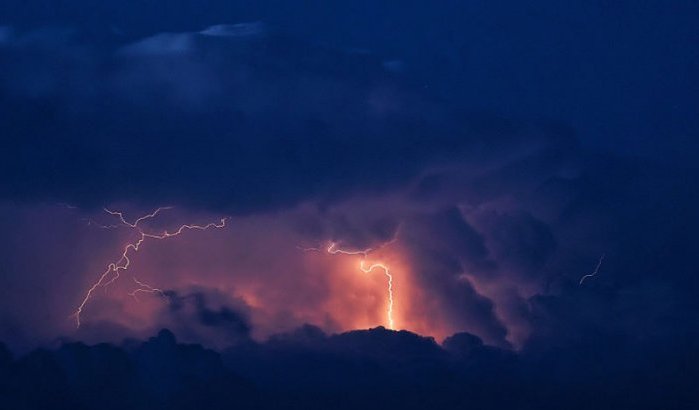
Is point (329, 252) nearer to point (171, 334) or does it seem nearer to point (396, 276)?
point (396, 276)

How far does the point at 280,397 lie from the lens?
17453mm

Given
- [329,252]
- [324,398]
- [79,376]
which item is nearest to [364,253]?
[329,252]

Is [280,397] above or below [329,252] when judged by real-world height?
below

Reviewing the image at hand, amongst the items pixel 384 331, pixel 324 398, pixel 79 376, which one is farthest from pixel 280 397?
pixel 79 376

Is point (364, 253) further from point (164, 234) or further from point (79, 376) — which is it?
point (79, 376)

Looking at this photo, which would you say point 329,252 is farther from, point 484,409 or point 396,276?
point 484,409

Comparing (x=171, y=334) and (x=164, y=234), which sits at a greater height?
(x=164, y=234)

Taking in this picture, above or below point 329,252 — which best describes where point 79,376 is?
below

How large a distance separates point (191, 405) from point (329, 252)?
2916 mm

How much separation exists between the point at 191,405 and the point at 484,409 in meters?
4.10

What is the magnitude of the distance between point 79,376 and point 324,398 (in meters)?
3.44

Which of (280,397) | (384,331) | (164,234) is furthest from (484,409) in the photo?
(164,234)

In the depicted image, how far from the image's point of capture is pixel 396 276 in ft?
58.7

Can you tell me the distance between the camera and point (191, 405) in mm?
17203
